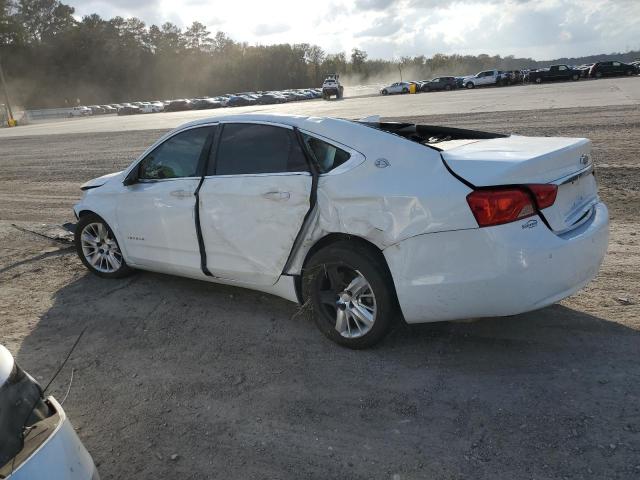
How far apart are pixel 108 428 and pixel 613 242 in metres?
5.16

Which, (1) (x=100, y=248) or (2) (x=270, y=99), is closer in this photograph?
(1) (x=100, y=248)

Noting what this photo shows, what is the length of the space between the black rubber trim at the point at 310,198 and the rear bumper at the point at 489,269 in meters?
0.67

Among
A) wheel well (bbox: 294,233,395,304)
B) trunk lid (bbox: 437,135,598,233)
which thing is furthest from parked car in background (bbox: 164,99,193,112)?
trunk lid (bbox: 437,135,598,233)

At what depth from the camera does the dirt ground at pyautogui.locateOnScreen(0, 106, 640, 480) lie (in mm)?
2924

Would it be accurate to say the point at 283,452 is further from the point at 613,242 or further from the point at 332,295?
the point at 613,242

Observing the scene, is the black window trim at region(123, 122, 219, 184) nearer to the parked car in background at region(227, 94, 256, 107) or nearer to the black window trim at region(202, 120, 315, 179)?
the black window trim at region(202, 120, 315, 179)

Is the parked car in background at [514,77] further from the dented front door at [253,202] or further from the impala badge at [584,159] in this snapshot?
the dented front door at [253,202]

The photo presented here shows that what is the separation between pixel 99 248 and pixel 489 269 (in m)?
4.18

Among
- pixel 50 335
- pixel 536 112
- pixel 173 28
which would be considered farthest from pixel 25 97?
pixel 50 335

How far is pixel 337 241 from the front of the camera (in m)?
3.95

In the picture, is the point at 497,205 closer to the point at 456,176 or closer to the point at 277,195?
the point at 456,176

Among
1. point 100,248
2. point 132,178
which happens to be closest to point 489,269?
point 132,178

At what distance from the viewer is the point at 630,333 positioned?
3.91 m

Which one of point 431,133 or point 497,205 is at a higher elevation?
point 431,133
